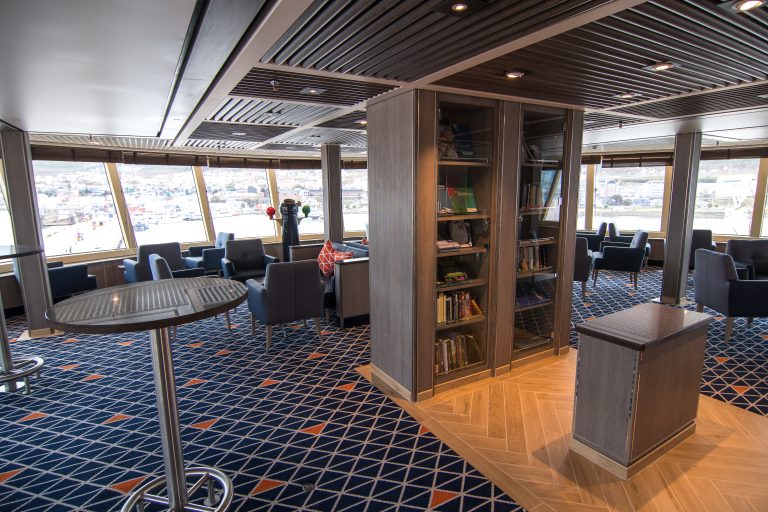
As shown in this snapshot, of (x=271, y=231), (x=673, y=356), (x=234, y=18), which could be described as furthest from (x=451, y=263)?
(x=271, y=231)

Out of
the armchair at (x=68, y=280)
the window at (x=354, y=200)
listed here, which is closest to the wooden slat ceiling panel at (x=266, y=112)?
Answer: the armchair at (x=68, y=280)

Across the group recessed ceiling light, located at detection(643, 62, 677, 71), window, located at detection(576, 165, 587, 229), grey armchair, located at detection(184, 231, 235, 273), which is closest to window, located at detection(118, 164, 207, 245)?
grey armchair, located at detection(184, 231, 235, 273)

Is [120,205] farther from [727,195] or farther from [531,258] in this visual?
[727,195]

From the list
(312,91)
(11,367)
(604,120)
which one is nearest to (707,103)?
(604,120)

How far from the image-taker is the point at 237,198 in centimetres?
1022

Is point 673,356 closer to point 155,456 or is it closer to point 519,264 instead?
point 519,264

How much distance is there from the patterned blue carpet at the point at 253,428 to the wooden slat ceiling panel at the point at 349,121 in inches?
108

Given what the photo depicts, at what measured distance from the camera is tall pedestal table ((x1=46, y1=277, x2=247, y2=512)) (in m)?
1.71

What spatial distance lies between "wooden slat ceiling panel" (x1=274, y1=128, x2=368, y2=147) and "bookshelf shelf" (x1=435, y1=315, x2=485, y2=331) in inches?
118

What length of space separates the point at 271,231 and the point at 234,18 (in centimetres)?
893

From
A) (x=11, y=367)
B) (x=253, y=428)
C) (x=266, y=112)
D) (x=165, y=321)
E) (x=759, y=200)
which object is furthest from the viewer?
(x=759, y=200)

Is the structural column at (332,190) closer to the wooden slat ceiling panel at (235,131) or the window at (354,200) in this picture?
the wooden slat ceiling panel at (235,131)

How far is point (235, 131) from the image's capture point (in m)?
5.84

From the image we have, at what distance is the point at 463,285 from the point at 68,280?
638cm
